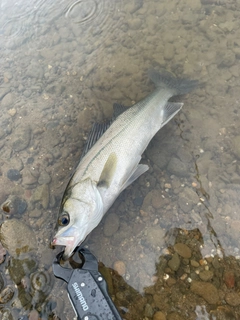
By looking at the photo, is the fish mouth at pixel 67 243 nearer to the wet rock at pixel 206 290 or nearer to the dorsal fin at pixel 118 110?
the wet rock at pixel 206 290

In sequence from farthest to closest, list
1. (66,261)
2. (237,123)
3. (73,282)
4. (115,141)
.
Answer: (237,123), (115,141), (66,261), (73,282)

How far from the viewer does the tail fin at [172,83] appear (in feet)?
13.6

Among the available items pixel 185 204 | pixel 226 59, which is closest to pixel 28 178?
pixel 185 204

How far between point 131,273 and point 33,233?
129 cm

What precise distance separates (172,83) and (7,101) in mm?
2618

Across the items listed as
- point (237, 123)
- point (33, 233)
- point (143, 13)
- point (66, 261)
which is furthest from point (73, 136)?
point (143, 13)

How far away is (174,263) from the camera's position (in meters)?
3.25

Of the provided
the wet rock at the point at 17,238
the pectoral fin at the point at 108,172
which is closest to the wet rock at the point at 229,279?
the pectoral fin at the point at 108,172

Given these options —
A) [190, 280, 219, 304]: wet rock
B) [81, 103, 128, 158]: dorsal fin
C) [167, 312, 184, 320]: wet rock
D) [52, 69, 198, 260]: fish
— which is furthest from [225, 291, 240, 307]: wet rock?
[81, 103, 128, 158]: dorsal fin

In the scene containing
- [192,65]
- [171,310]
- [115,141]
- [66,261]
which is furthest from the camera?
[192,65]

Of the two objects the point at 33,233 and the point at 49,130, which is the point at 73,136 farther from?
the point at 33,233

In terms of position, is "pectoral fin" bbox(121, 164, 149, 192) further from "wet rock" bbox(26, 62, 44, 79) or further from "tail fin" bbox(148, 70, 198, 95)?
"wet rock" bbox(26, 62, 44, 79)

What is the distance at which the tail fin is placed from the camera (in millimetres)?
4145

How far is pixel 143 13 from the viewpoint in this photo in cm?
520
